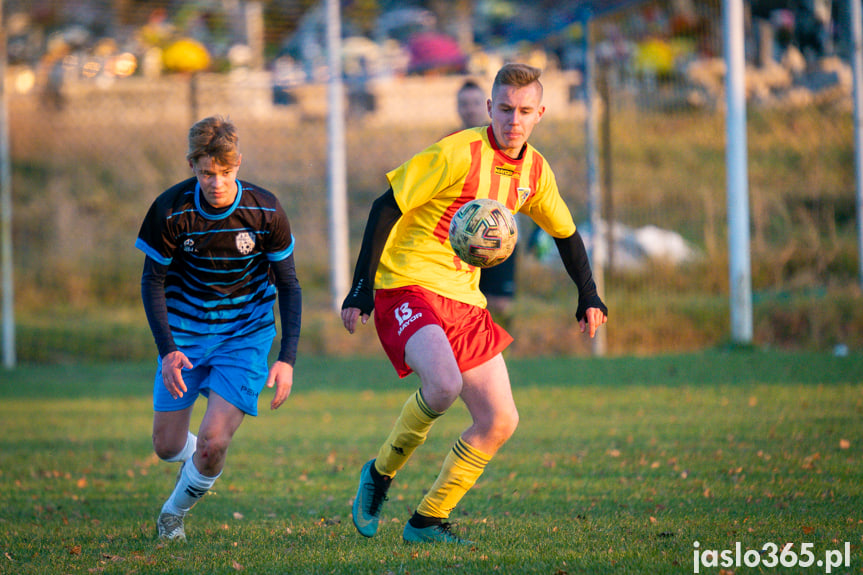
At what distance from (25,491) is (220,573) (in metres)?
2.59

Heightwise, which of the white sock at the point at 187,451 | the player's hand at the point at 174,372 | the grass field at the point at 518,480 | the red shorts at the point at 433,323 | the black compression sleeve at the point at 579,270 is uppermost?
the black compression sleeve at the point at 579,270

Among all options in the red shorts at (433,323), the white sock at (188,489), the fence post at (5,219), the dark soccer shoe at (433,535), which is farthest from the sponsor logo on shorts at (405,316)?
the fence post at (5,219)

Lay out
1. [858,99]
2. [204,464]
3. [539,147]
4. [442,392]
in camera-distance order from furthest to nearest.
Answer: [539,147] < [858,99] < [204,464] < [442,392]

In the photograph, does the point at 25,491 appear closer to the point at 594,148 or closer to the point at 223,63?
the point at 594,148

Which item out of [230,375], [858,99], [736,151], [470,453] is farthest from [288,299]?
[858,99]

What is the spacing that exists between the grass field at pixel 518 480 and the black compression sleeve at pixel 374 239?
116 cm

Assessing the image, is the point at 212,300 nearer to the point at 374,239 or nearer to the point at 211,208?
the point at 211,208

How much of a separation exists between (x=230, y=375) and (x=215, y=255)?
0.58 metres

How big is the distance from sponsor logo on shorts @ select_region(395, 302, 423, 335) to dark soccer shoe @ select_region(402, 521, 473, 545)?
0.87 m

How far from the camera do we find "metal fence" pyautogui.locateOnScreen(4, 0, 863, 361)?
12.0 metres

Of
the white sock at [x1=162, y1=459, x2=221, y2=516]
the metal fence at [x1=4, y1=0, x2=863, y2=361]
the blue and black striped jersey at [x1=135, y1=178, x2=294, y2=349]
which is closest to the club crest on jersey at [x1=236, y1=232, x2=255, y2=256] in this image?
the blue and black striped jersey at [x1=135, y1=178, x2=294, y2=349]

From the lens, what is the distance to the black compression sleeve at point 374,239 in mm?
3898

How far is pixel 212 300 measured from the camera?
14.0 feet

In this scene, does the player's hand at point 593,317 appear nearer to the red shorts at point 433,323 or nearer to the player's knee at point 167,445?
the red shorts at point 433,323
